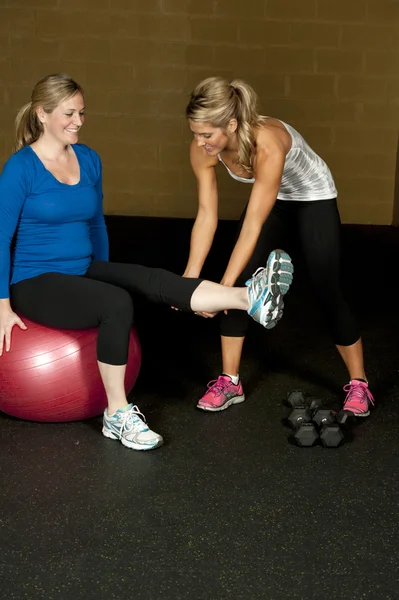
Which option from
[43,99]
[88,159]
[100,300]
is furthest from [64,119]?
[100,300]

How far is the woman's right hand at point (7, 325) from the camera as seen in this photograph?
8.52 ft

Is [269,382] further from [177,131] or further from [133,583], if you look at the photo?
[177,131]

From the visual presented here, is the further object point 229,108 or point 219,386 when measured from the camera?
point 219,386

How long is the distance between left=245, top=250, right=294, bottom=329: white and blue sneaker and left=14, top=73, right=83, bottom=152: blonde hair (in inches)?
32.4

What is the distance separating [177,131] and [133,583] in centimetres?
580

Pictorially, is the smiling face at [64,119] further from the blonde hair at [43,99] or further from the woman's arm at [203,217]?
the woman's arm at [203,217]

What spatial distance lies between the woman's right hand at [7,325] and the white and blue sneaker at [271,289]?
28.8 inches

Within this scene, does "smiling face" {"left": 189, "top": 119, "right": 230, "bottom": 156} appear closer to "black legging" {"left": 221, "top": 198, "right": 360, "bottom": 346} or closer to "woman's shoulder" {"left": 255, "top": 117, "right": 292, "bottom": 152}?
"woman's shoulder" {"left": 255, "top": 117, "right": 292, "bottom": 152}

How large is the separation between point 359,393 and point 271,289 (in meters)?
0.69

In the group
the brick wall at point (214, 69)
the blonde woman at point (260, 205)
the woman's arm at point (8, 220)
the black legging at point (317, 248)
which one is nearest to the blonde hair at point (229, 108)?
the blonde woman at point (260, 205)

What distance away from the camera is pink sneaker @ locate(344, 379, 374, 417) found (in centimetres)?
287

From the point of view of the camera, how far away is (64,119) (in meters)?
2.60

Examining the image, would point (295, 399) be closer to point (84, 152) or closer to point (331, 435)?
point (331, 435)

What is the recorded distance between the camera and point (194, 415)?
291 cm
